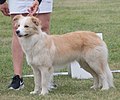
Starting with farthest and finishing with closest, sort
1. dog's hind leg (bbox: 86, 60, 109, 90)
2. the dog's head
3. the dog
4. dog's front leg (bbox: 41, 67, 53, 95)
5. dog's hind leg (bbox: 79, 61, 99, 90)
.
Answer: dog's hind leg (bbox: 79, 61, 99, 90)
dog's hind leg (bbox: 86, 60, 109, 90)
dog's front leg (bbox: 41, 67, 53, 95)
the dog
the dog's head

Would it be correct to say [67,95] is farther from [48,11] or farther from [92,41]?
[48,11]

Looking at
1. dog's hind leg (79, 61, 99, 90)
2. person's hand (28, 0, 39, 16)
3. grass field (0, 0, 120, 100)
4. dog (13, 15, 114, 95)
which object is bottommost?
grass field (0, 0, 120, 100)

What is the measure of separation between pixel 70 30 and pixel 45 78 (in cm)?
731

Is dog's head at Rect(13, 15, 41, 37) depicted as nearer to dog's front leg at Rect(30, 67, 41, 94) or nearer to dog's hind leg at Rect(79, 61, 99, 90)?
dog's front leg at Rect(30, 67, 41, 94)

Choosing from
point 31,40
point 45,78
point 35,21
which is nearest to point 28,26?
point 35,21

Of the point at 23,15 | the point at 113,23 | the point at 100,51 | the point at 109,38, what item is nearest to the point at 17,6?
the point at 23,15

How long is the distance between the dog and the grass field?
0.24 metres

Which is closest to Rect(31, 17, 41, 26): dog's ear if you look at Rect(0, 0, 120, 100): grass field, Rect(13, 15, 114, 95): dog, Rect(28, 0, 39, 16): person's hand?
Rect(13, 15, 114, 95): dog

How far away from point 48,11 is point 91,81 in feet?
4.62

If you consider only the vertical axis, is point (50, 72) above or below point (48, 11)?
below

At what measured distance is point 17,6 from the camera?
7465 mm

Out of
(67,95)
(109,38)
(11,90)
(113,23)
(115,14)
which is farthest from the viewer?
(115,14)

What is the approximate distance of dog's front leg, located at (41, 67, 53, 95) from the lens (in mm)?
7016

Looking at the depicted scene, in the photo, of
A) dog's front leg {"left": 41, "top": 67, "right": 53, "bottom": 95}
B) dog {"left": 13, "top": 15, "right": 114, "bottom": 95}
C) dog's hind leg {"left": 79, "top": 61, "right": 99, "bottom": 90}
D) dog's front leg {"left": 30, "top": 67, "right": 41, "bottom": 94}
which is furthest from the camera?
dog's hind leg {"left": 79, "top": 61, "right": 99, "bottom": 90}
